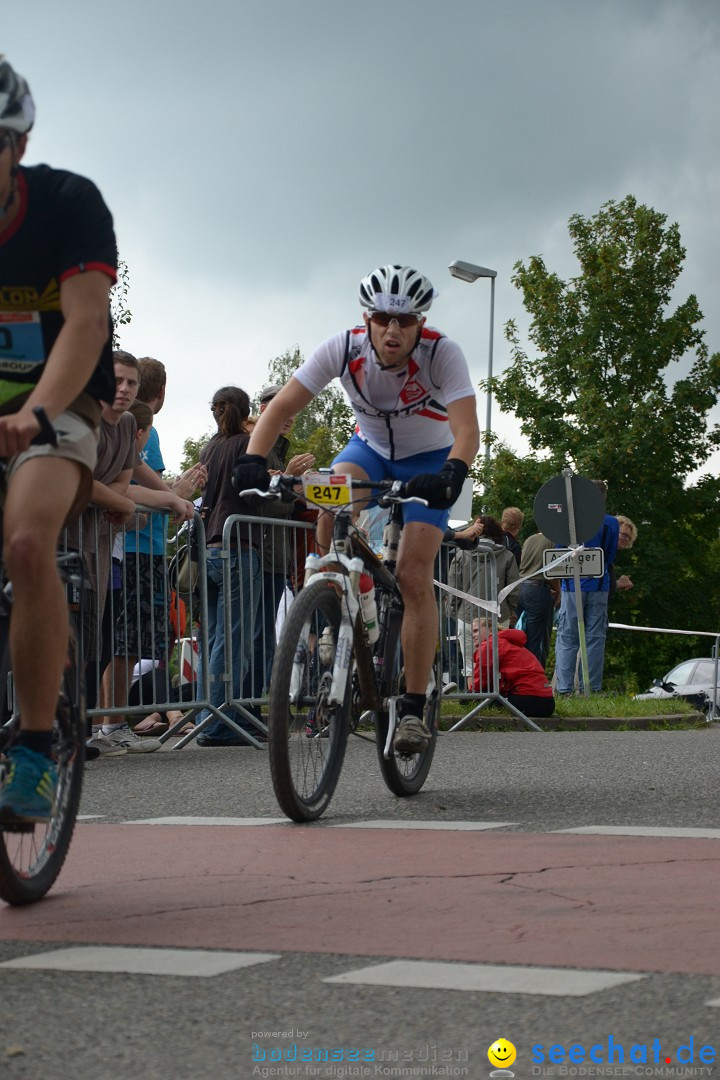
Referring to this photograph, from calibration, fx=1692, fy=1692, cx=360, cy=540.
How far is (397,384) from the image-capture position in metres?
6.61

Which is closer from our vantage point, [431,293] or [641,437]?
[431,293]

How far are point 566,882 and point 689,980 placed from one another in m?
1.24

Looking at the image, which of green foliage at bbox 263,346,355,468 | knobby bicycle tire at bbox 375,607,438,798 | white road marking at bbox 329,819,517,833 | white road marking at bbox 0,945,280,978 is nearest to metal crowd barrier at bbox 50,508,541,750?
knobby bicycle tire at bbox 375,607,438,798

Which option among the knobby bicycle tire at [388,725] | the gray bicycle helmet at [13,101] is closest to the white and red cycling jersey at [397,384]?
the knobby bicycle tire at [388,725]

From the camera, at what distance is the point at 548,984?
326cm

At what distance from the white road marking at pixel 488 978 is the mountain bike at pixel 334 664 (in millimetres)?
2123

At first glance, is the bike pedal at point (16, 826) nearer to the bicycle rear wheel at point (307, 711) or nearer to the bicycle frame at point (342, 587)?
the bicycle rear wheel at point (307, 711)

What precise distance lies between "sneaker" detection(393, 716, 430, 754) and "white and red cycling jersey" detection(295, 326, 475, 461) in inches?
42.3

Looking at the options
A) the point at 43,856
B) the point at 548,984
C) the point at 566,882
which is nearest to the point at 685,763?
the point at 566,882

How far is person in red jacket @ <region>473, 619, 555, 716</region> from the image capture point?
12.7 meters

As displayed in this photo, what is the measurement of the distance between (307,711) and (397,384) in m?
1.44

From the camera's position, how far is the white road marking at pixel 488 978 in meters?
3.23

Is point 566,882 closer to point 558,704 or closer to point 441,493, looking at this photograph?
point 441,493

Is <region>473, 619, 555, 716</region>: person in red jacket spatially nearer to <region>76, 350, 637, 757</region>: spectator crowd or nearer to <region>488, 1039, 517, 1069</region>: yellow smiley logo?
<region>76, 350, 637, 757</region>: spectator crowd
